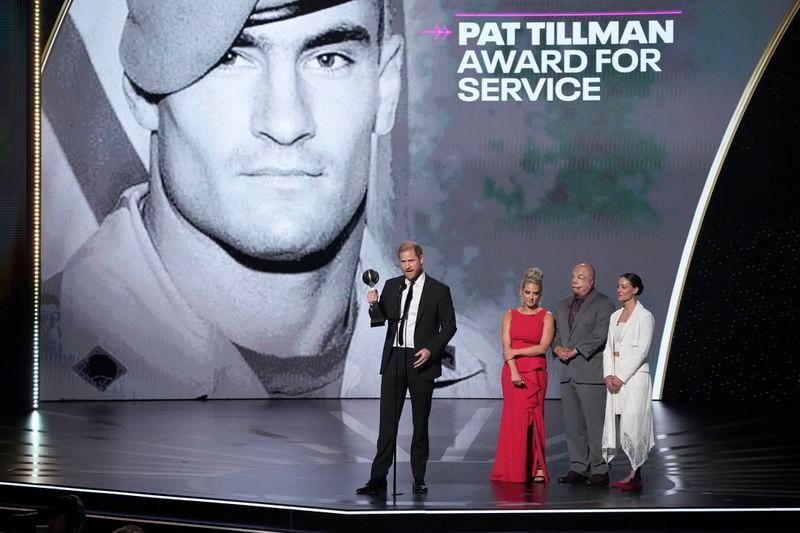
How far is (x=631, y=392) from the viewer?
6.35 meters

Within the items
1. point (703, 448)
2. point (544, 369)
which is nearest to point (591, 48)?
point (703, 448)

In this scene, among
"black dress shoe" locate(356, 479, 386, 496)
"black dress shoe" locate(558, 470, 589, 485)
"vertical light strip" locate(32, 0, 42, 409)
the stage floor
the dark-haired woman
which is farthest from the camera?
"vertical light strip" locate(32, 0, 42, 409)

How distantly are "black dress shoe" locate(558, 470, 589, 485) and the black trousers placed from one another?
0.83 metres

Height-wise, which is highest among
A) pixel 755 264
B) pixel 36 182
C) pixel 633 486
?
pixel 36 182

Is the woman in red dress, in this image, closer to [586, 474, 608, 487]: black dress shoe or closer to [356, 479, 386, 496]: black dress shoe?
[586, 474, 608, 487]: black dress shoe

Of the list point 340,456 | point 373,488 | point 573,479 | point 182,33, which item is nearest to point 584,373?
point 573,479

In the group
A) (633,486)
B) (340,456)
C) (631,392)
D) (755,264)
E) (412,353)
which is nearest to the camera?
(412,353)

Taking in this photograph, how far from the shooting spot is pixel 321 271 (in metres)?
11.0

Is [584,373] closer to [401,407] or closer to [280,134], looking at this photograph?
[401,407]

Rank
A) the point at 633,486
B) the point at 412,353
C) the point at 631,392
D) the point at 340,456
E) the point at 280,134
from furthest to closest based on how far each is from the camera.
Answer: the point at 280,134
the point at 340,456
the point at 631,392
the point at 633,486
the point at 412,353

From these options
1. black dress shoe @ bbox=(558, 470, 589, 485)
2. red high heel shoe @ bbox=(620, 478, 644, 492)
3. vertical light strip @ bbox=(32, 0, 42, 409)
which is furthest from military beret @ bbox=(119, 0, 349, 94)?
red high heel shoe @ bbox=(620, 478, 644, 492)

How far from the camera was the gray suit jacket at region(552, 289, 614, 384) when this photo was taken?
6484 mm

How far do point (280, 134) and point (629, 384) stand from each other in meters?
5.27

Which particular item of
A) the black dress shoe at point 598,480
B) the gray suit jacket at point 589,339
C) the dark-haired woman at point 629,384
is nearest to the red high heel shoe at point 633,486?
the dark-haired woman at point 629,384
